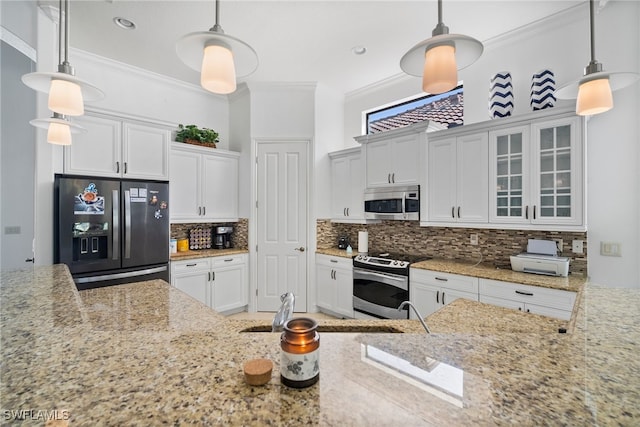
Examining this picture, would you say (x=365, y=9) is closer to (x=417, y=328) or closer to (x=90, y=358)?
(x=417, y=328)

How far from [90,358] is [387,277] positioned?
9.38 feet

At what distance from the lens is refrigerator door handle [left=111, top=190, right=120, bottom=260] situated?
2.97m

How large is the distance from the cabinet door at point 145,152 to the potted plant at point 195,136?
0.47 m

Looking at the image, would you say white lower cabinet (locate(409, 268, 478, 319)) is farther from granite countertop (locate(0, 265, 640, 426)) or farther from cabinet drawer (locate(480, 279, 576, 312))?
granite countertop (locate(0, 265, 640, 426))

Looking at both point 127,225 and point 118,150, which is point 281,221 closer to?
point 127,225

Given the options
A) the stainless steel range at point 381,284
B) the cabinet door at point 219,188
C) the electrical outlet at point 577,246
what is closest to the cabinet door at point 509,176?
the electrical outlet at point 577,246

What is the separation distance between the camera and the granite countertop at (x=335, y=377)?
1.85 ft

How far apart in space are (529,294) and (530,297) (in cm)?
2

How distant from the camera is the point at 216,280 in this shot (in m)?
3.81

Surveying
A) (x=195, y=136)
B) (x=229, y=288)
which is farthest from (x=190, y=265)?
(x=195, y=136)

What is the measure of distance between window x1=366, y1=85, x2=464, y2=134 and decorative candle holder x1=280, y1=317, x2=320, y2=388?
3.37m

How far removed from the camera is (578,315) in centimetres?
114

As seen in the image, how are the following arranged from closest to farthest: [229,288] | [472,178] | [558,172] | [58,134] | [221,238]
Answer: [58,134]
[558,172]
[472,178]
[229,288]
[221,238]

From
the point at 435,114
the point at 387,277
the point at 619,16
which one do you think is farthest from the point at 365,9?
the point at 387,277
